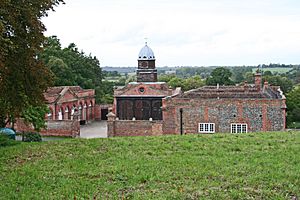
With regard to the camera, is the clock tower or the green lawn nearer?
the green lawn

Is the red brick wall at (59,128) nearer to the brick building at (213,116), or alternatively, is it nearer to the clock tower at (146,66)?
the brick building at (213,116)

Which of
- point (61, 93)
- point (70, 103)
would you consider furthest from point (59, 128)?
point (70, 103)

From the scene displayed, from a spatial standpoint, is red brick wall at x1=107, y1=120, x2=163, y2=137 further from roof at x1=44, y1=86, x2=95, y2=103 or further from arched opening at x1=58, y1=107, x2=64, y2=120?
arched opening at x1=58, y1=107, x2=64, y2=120

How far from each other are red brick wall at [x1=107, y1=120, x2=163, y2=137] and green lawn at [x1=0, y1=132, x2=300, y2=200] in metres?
19.3

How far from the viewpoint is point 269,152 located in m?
13.7

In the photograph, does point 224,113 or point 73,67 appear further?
point 73,67

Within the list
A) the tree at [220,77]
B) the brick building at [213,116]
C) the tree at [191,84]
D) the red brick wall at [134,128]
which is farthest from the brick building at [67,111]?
the tree at [191,84]

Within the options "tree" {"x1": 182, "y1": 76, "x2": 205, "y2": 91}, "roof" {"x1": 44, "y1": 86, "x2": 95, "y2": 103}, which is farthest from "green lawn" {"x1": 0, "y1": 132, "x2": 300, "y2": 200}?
"tree" {"x1": 182, "y1": 76, "x2": 205, "y2": 91}

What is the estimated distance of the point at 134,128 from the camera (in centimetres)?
3622

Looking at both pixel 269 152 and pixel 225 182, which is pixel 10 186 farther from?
pixel 269 152

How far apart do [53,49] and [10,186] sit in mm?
55749

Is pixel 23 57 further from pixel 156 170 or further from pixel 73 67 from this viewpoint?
pixel 73 67

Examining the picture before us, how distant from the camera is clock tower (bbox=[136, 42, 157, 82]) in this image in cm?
5572

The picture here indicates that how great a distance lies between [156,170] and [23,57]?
20.0 feet
